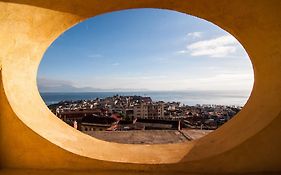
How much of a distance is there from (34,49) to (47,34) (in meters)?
0.25

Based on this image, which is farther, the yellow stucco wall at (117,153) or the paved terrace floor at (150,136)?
the paved terrace floor at (150,136)

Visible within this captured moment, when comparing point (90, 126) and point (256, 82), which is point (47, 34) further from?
point (90, 126)

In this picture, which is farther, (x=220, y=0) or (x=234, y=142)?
(x=234, y=142)

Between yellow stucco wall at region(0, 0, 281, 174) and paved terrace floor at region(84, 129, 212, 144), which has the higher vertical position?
yellow stucco wall at region(0, 0, 281, 174)

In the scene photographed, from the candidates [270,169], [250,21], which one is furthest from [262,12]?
[270,169]

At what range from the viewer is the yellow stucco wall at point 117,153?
8.94ft

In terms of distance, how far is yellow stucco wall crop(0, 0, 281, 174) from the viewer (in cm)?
273

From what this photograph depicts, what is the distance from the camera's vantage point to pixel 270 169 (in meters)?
2.76

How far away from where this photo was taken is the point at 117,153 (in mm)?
3201

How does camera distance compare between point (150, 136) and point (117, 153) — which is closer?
point (117, 153)

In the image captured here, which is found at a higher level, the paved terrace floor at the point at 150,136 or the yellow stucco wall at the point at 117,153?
the yellow stucco wall at the point at 117,153

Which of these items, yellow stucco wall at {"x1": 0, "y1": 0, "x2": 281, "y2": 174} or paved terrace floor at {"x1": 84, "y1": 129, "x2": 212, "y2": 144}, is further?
paved terrace floor at {"x1": 84, "y1": 129, "x2": 212, "y2": 144}

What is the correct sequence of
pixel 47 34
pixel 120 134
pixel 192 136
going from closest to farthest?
1. pixel 47 34
2. pixel 192 136
3. pixel 120 134

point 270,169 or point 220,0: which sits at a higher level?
point 220,0
